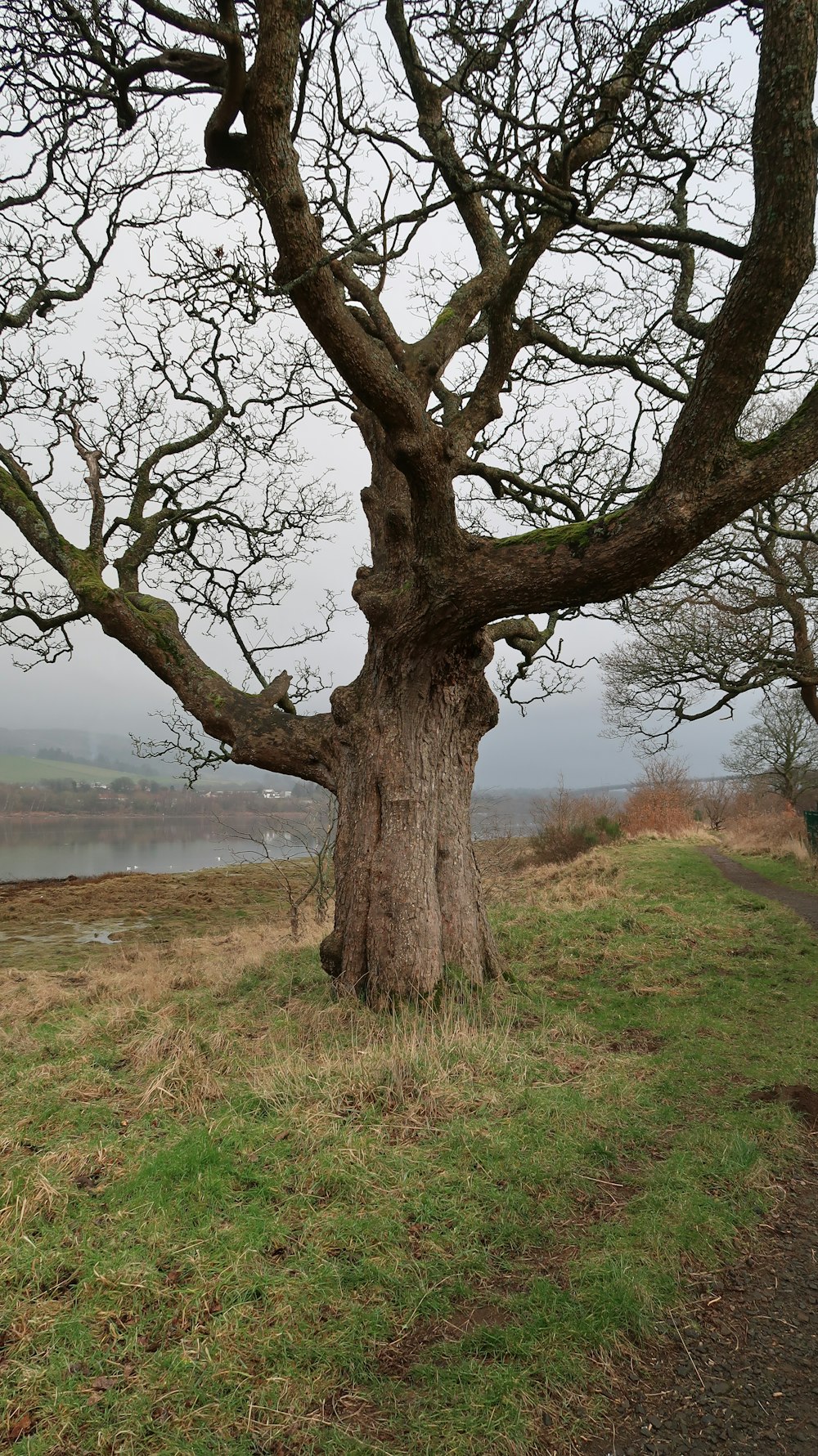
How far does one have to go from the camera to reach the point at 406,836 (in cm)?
651

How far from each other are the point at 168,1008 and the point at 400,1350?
391 centimetres

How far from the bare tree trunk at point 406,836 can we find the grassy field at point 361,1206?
16.3 inches

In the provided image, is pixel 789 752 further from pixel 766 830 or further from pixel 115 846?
pixel 115 846

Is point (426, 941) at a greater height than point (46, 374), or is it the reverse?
point (46, 374)

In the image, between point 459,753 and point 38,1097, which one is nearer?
point 38,1097

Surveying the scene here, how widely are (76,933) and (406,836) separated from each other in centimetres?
1287

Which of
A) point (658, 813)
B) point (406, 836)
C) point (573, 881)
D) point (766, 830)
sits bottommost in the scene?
point (573, 881)

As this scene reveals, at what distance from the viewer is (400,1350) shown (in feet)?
9.07

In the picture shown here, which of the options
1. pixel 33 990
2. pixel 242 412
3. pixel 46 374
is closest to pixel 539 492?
pixel 242 412

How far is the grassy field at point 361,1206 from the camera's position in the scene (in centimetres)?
251

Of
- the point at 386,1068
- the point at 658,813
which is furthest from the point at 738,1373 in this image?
the point at 658,813

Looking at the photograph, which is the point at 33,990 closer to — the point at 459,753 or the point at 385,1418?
the point at 459,753

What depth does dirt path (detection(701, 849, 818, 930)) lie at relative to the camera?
12227 millimetres

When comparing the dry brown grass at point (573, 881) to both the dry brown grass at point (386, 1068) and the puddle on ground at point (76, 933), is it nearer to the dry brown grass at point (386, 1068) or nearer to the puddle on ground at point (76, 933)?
the dry brown grass at point (386, 1068)
